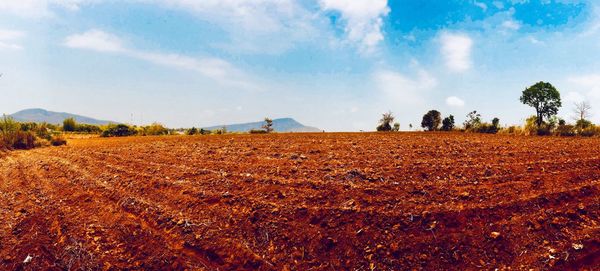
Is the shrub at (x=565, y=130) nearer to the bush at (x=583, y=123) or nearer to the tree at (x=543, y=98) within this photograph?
the bush at (x=583, y=123)

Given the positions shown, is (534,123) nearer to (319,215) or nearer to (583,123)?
(583,123)

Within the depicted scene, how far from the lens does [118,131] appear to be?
20.7 m

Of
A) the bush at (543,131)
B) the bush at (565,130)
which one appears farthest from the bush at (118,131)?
the bush at (565,130)

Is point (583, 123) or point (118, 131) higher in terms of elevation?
point (583, 123)

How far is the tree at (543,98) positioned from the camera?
1211 inches

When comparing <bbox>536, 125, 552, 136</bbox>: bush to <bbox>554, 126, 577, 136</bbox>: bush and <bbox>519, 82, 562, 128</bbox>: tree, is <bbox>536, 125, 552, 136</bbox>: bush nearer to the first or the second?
<bbox>554, 126, 577, 136</bbox>: bush

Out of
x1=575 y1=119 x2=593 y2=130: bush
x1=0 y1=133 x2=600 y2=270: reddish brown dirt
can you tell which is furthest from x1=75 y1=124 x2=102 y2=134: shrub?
x1=575 y1=119 x2=593 y2=130: bush

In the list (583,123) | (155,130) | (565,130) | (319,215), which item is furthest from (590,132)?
(155,130)

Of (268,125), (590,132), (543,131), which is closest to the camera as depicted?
(590,132)

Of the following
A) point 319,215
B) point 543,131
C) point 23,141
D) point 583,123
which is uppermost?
point 583,123

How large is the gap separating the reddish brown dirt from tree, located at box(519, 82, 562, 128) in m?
29.1

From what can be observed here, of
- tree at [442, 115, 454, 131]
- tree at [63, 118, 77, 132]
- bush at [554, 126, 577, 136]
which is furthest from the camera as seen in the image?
tree at [63, 118, 77, 132]

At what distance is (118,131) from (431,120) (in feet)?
66.7

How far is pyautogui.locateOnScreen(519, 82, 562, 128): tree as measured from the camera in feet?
101
